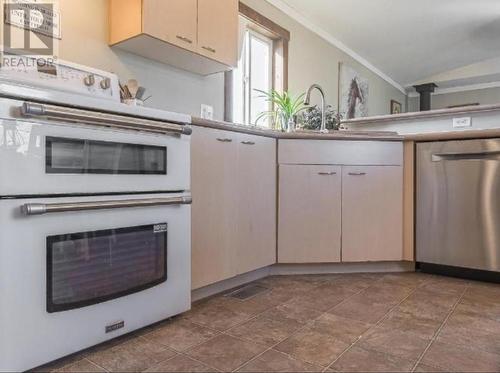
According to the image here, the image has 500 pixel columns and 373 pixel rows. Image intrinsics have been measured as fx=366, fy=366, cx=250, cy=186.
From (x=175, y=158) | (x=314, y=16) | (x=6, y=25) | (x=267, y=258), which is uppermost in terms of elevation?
(x=314, y=16)

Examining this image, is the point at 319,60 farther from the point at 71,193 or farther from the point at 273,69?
the point at 71,193

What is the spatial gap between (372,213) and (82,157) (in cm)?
183

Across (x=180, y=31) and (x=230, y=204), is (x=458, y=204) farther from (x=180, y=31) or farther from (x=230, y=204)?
(x=180, y=31)

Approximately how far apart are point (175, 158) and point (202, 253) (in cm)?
52

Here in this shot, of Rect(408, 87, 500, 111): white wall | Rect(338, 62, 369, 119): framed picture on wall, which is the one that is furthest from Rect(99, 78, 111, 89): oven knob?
Rect(408, 87, 500, 111): white wall

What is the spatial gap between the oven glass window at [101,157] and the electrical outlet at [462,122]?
7.33 ft

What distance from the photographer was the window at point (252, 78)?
115 inches

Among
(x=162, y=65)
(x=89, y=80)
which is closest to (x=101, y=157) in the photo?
(x=89, y=80)

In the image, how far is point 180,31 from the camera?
1935mm

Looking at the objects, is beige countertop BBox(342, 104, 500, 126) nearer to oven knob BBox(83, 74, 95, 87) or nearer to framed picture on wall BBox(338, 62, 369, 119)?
framed picture on wall BBox(338, 62, 369, 119)

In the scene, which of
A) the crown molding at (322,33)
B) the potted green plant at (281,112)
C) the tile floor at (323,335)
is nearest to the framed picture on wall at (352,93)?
the crown molding at (322,33)

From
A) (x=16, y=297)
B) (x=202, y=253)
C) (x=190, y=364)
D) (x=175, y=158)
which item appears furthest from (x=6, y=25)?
(x=190, y=364)

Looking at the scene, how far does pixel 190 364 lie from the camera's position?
121 centimetres

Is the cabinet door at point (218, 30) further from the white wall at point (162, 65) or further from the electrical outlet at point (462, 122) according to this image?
the electrical outlet at point (462, 122)
